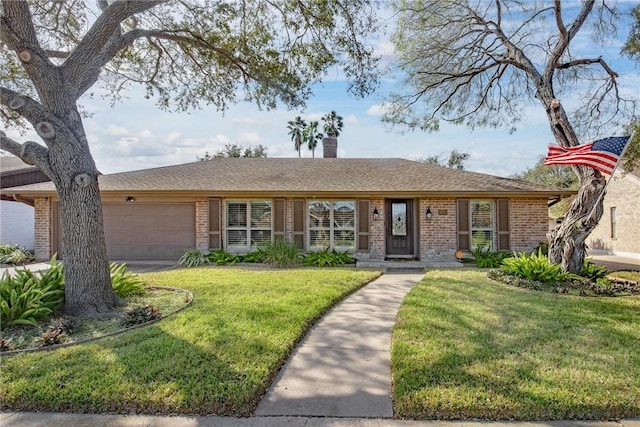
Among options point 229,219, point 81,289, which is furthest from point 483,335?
point 229,219

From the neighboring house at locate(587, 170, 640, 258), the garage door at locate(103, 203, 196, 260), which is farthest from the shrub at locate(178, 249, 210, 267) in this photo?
the neighboring house at locate(587, 170, 640, 258)

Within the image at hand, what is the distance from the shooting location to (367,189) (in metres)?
12.3

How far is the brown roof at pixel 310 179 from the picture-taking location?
12211mm

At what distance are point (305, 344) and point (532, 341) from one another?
9.39 ft

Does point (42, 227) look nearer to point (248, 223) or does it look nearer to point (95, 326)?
point (248, 223)

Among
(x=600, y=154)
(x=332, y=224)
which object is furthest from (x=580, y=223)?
(x=332, y=224)

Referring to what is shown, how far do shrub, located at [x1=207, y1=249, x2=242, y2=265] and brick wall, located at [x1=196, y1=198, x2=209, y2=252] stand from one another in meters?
0.61

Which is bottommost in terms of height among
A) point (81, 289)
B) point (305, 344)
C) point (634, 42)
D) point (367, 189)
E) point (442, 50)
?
point (305, 344)

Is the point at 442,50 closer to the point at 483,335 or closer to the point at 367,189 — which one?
the point at 367,189

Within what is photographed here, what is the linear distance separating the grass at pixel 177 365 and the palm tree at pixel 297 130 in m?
33.5

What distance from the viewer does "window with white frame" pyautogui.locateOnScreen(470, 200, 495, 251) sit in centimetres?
1255

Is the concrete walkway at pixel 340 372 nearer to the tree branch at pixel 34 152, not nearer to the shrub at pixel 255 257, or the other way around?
the tree branch at pixel 34 152

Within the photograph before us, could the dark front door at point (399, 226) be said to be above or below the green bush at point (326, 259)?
above

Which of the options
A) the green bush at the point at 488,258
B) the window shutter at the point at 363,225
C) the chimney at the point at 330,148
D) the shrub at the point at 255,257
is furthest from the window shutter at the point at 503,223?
the chimney at the point at 330,148
